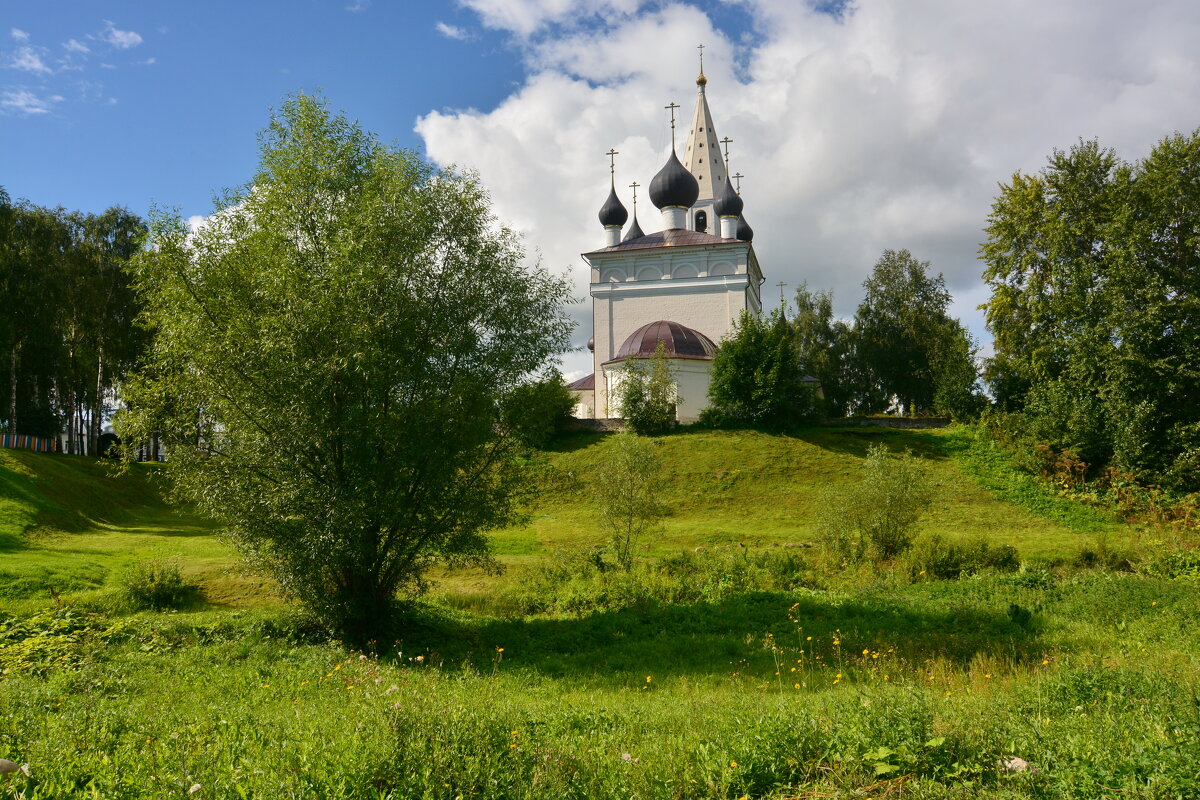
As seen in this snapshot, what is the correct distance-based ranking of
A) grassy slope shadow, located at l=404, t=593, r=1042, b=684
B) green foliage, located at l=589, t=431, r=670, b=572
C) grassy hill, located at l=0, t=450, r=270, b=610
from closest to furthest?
grassy slope shadow, located at l=404, t=593, r=1042, b=684
grassy hill, located at l=0, t=450, r=270, b=610
green foliage, located at l=589, t=431, r=670, b=572

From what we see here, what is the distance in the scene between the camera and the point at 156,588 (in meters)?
13.6

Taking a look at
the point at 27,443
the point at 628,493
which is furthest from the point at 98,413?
the point at 628,493

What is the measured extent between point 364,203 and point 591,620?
7.83 meters

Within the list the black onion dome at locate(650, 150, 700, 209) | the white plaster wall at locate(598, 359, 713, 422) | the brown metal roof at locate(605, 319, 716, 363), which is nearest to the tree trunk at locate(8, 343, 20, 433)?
the white plaster wall at locate(598, 359, 713, 422)

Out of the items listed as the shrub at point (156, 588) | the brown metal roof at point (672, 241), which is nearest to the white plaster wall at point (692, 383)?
the brown metal roof at point (672, 241)

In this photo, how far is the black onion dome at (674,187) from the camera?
47094 mm

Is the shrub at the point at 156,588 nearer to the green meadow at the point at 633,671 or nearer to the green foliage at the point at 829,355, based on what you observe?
the green meadow at the point at 633,671

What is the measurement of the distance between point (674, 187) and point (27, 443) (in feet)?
116

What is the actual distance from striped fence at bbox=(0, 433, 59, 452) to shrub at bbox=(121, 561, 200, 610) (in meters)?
17.1

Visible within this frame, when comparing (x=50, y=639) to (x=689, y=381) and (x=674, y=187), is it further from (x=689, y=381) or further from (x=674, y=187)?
(x=674, y=187)

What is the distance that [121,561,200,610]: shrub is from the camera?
43.9 feet

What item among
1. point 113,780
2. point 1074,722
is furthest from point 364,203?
point 1074,722

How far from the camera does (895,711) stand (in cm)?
548

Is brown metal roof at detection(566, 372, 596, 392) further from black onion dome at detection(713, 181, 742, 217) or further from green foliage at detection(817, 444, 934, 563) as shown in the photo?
green foliage at detection(817, 444, 934, 563)
